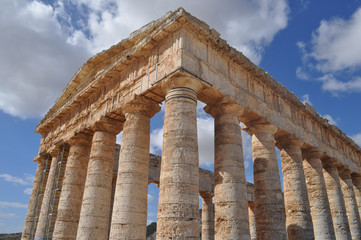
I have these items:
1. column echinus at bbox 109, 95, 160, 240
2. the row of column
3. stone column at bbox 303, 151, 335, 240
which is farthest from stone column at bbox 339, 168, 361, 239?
column echinus at bbox 109, 95, 160, 240

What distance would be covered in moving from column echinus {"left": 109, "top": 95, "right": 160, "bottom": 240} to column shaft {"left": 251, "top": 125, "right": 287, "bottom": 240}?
500 cm

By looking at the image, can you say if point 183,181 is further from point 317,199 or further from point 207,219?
point 207,219

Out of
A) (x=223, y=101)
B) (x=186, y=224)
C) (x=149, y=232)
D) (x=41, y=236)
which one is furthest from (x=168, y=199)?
(x=149, y=232)

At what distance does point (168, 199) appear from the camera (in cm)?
886

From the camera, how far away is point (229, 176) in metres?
10.8

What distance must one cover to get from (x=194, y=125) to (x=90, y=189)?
6.07m

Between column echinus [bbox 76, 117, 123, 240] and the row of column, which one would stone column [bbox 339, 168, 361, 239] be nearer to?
the row of column

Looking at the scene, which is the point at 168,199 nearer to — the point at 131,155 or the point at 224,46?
the point at 131,155

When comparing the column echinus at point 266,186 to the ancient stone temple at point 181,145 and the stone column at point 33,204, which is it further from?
the stone column at point 33,204

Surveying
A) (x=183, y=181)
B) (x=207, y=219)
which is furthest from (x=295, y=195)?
(x=207, y=219)

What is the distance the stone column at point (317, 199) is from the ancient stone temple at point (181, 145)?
5 cm

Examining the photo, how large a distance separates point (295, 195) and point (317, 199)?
2.68 meters

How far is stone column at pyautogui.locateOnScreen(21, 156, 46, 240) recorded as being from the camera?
18.8m

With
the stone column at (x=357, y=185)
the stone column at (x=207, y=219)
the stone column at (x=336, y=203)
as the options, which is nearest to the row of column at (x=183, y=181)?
the stone column at (x=336, y=203)
